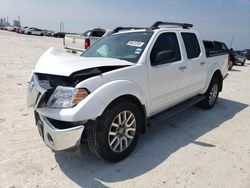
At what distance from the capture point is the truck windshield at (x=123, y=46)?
3.95 metres

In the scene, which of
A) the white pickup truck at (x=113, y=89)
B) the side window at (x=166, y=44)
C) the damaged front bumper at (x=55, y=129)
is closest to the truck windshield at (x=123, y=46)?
A: the white pickup truck at (x=113, y=89)

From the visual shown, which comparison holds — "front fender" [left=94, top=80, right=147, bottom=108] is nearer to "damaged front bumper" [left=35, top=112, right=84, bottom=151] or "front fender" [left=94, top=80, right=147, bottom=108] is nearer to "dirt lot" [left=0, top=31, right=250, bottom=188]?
"damaged front bumper" [left=35, top=112, right=84, bottom=151]

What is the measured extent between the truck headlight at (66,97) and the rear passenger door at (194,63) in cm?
253

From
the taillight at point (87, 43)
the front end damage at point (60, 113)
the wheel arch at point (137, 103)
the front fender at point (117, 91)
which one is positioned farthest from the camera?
the taillight at point (87, 43)

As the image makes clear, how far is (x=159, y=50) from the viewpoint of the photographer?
4.15 m

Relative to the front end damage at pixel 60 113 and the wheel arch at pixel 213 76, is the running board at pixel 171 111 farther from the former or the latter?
the front end damage at pixel 60 113

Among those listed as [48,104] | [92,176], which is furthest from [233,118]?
[48,104]

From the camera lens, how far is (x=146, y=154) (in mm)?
3797

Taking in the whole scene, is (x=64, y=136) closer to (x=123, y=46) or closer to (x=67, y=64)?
(x=67, y=64)

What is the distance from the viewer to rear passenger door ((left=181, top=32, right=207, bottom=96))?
4930mm

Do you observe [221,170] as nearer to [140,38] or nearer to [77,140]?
[77,140]

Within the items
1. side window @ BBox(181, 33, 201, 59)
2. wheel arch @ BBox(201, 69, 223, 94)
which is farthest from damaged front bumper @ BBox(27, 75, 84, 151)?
wheel arch @ BBox(201, 69, 223, 94)

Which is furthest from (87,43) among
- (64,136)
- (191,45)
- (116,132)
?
(64,136)

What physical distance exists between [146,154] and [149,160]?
170 millimetres
